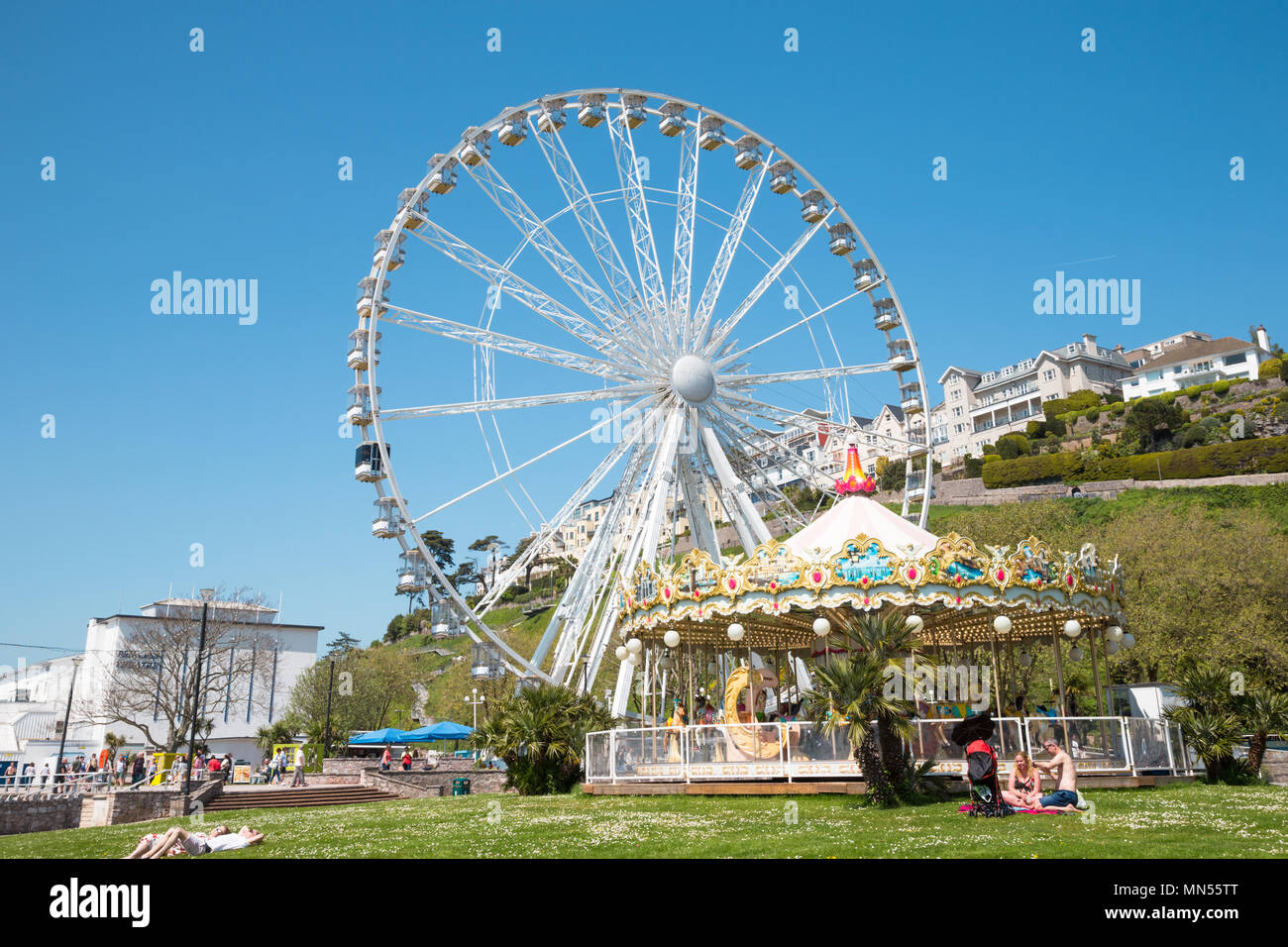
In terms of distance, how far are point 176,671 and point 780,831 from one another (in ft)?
141

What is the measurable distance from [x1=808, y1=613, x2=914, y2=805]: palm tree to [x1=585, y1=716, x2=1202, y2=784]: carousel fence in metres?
0.74

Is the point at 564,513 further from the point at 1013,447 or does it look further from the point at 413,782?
the point at 1013,447

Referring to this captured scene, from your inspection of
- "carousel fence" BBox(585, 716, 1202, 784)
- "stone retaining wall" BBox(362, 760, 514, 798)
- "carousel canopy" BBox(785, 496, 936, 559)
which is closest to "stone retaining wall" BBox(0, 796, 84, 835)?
"stone retaining wall" BBox(362, 760, 514, 798)

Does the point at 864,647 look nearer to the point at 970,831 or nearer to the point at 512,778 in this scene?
the point at 970,831

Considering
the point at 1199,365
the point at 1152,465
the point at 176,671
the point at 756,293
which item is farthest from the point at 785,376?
the point at 1199,365

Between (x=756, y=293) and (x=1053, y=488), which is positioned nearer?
(x=756, y=293)

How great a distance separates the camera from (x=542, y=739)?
22297 mm

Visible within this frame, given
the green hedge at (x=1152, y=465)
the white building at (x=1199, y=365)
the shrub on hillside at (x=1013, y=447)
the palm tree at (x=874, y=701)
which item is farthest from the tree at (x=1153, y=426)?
the palm tree at (x=874, y=701)

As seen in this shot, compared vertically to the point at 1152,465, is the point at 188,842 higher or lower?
lower

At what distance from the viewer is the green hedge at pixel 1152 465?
59500mm

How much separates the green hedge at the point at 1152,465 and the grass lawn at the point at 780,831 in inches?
1948

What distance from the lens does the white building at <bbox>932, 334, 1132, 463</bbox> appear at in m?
91.7

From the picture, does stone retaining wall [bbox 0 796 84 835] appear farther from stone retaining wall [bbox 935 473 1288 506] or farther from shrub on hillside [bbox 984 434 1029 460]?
shrub on hillside [bbox 984 434 1029 460]
